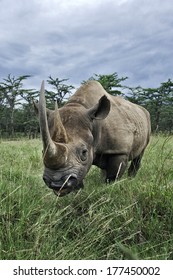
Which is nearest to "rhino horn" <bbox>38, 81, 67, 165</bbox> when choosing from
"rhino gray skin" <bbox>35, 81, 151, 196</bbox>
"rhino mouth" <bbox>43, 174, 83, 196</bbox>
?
"rhino gray skin" <bbox>35, 81, 151, 196</bbox>

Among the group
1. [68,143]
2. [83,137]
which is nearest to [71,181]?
[68,143]

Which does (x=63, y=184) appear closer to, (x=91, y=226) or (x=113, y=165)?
(x=91, y=226)

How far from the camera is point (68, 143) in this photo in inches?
137

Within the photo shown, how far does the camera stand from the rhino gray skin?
321 cm

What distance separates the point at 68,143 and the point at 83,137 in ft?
1.23

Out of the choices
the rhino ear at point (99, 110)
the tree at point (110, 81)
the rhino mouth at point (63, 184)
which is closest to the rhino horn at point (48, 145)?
the rhino mouth at point (63, 184)

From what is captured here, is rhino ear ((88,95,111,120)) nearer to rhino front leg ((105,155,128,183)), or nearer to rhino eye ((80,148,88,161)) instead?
rhino eye ((80,148,88,161))

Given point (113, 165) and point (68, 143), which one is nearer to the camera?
point (68, 143)

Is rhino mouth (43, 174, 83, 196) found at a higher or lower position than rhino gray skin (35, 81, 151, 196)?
lower

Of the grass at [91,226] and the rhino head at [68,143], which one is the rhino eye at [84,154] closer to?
the rhino head at [68,143]

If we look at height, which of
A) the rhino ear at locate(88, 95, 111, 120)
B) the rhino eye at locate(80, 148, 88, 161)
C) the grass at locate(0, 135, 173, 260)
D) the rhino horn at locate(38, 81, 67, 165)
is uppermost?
the rhino ear at locate(88, 95, 111, 120)

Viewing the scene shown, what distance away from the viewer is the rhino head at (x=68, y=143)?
10.1ft

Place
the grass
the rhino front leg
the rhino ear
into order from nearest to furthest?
the grass
the rhino ear
the rhino front leg
